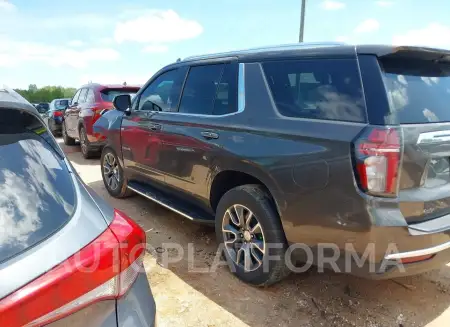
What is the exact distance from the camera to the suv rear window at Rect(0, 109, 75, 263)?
122 cm

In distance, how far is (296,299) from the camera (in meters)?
2.93

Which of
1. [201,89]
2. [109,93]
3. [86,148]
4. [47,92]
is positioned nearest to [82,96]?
[109,93]

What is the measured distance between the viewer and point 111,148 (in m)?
5.25

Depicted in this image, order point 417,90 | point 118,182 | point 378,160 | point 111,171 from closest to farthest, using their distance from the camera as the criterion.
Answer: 1. point 378,160
2. point 417,90
3. point 118,182
4. point 111,171

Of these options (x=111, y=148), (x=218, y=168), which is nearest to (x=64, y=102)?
(x=111, y=148)

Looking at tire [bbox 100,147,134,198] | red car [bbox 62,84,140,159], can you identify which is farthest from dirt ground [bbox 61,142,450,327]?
red car [bbox 62,84,140,159]

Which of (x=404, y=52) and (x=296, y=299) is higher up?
(x=404, y=52)

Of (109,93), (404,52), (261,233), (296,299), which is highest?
(404,52)

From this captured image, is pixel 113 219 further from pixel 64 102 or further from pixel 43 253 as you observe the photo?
pixel 64 102

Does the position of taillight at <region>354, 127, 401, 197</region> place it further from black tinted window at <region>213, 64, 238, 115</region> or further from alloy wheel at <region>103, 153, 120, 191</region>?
alloy wheel at <region>103, 153, 120, 191</region>

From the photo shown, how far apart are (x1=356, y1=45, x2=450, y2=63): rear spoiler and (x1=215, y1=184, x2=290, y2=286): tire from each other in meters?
1.28

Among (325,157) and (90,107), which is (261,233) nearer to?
(325,157)

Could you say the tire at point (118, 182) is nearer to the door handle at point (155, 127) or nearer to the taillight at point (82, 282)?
the door handle at point (155, 127)

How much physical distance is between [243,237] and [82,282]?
201cm
